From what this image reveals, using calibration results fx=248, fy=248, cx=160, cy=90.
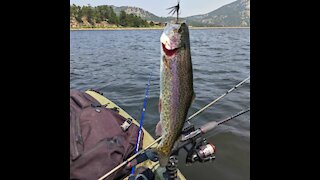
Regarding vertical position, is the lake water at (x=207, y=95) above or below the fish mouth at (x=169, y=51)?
below

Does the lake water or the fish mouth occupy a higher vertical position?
the fish mouth

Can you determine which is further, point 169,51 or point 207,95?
point 207,95

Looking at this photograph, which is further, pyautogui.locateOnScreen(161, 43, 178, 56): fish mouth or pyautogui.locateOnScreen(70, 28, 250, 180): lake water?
pyautogui.locateOnScreen(70, 28, 250, 180): lake water

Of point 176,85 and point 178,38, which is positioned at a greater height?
point 178,38

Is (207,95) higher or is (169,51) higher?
(169,51)

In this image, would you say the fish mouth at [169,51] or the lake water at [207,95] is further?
the lake water at [207,95]
